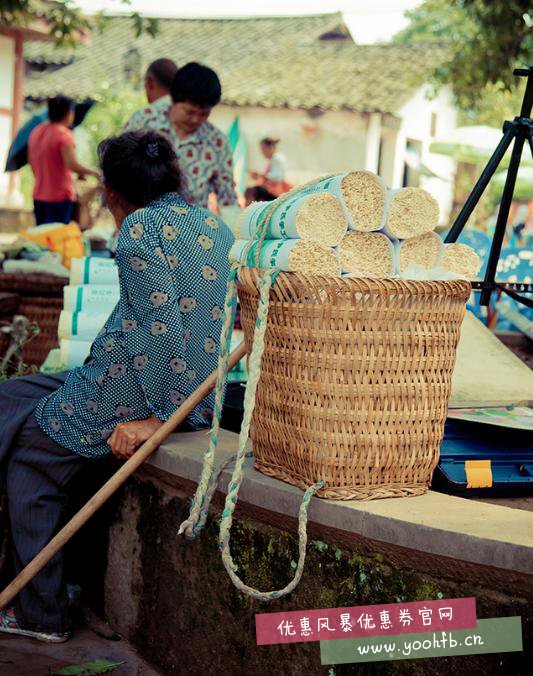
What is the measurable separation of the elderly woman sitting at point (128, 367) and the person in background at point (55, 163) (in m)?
4.85

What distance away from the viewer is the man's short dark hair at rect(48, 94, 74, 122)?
25.6ft

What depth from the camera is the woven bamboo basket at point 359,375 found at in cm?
238

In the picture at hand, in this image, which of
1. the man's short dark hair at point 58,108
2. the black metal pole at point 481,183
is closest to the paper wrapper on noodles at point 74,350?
the black metal pole at point 481,183

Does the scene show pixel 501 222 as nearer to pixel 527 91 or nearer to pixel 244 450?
pixel 527 91

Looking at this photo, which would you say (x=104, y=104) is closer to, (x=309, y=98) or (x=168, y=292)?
(x=309, y=98)

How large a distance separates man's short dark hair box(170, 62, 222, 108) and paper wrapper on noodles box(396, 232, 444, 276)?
270 cm

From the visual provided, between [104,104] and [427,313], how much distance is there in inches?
983

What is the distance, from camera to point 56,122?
798 cm

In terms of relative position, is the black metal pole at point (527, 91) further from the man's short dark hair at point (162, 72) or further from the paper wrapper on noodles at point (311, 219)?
the man's short dark hair at point (162, 72)

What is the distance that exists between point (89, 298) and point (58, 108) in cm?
426

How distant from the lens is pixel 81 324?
4043mm

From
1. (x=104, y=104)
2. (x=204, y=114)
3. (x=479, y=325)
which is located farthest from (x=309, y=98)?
(x=479, y=325)

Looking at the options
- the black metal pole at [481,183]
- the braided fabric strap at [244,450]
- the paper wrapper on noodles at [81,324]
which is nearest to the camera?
the braided fabric strap at [244,450]

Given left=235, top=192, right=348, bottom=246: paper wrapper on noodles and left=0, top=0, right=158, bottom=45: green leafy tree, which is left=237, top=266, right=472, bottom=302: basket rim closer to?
left=235, top=192, right=348, bottom=246: paper wrapper on noodles
